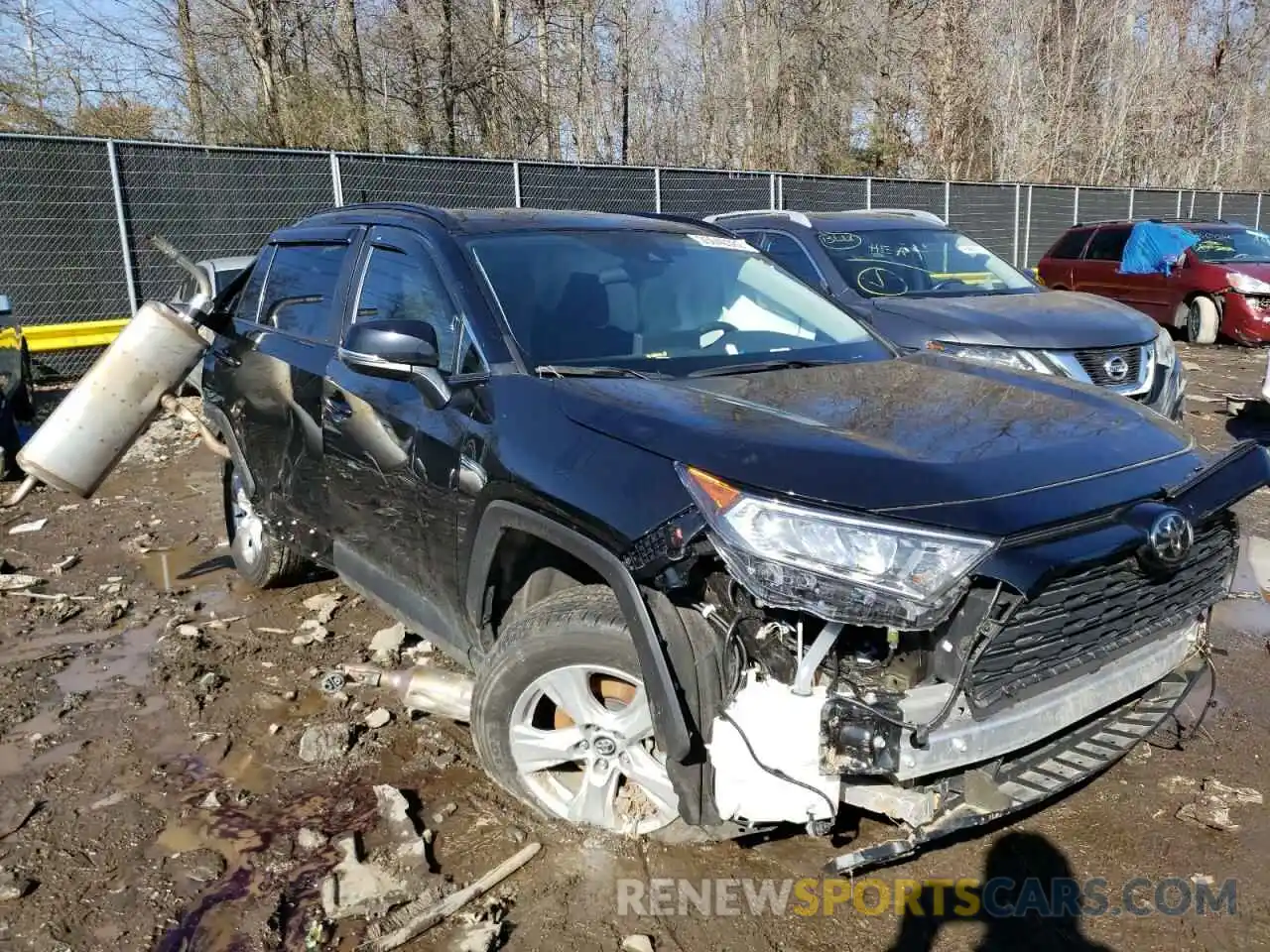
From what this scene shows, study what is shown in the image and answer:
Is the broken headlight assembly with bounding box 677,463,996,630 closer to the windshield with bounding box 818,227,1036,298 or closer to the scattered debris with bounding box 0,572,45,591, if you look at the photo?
the scattered debris with bounding box 0,572,45,591

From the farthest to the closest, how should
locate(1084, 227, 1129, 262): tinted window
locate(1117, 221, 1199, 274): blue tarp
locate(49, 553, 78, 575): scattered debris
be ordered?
1. locate(1084, 227, 1129, 262): tinted window
2. locate(1117, 221, 1199, 274): blue tarp
3. locate(49, 553, 78, 575): scattered debris

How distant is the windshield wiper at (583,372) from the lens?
3.06 meters

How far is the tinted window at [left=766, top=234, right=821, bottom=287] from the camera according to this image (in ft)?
24.6

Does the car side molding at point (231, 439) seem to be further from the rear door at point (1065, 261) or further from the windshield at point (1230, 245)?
the rear door at point (1065, 261)

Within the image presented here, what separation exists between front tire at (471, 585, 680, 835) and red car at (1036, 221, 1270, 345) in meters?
13.3

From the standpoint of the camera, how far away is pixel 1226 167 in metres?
37.5

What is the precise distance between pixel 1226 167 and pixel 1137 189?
674 inches

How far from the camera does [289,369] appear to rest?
4.27 meters

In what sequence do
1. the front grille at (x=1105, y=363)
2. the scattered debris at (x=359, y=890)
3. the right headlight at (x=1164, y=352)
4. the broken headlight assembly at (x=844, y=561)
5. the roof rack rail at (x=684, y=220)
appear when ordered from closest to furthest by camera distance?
the broken headlight assembly at (x=844, y=561) → the scattered debris at (x=359, y=890) → the roof rack rail at (x=684, y=220) → the front grille at (x=1105, y=363) → the right headlight at (x=1164, y=352)

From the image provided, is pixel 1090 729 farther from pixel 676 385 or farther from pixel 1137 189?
pixel 1137 189

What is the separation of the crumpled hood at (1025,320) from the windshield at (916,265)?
277 millimetres

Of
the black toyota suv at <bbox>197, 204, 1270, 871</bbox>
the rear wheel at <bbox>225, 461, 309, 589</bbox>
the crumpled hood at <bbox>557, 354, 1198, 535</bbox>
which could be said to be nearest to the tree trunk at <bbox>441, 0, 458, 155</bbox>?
the rear wheel at <bbox>225, 461, 309, 589</bbox>

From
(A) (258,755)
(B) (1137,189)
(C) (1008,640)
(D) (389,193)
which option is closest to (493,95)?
(D) (389,193)

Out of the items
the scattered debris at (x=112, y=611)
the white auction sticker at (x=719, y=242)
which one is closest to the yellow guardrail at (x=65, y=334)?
the scattered debris at (x=112, y=611)
